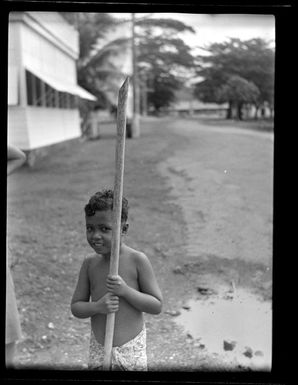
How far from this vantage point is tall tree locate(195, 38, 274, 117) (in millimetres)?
2182

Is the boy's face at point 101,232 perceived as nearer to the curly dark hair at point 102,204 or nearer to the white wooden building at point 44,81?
the curly dark hair at point 102,204

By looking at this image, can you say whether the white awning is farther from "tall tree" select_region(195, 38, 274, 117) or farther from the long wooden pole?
the long wooden pole

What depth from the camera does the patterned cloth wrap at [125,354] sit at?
1682 millimetres

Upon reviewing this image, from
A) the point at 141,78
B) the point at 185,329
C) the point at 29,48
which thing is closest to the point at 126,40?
the point at 141,78

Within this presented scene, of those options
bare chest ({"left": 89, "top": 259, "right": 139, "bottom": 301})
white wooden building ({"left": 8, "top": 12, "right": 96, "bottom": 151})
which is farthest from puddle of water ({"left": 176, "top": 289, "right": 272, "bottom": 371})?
white wooden building ({"left": 8, "top": 12, "right": 96, "bottom": 151})

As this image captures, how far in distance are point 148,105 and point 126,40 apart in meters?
0.34

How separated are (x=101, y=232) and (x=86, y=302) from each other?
226 mm

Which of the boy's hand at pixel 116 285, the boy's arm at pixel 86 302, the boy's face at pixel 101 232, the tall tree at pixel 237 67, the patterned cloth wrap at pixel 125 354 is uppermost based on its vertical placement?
the tall tree at pixel 237 67

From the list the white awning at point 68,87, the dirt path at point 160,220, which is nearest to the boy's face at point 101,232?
the dirt path at point 160,220

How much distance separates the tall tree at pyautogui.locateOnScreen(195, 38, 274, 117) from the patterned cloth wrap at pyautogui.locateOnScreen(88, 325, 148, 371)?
108cm

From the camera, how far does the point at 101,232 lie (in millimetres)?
1631

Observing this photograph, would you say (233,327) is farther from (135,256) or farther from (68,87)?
(68,87)

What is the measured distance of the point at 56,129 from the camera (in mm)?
3105

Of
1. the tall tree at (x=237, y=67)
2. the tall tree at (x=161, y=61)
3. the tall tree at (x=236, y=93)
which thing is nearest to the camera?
the tall tree at (x=237, y=67)
